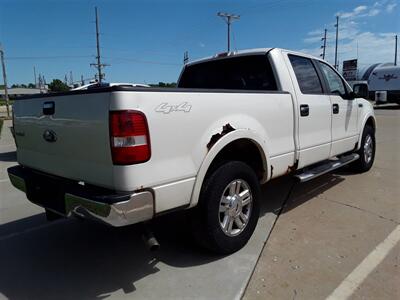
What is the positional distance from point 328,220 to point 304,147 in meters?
0.88

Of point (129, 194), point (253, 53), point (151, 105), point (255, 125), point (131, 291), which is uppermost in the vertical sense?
point (253, 53)

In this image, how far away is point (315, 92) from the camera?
4.65 m

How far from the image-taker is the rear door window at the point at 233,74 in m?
4.29

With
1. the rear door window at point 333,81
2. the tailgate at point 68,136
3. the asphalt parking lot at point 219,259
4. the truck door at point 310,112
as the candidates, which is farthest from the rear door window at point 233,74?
the tailgate at point 68,136

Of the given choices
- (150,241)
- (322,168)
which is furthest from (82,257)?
(322,168)

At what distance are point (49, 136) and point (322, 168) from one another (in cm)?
332

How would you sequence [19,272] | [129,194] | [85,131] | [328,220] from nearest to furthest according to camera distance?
[129,194]
[85,131]
[19,272]
[328,220]

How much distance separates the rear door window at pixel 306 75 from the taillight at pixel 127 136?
249cm

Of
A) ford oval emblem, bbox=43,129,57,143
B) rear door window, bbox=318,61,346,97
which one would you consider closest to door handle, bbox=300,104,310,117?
rear door window, bbox=318,61,346,97

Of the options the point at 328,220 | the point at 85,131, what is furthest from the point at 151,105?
the point at 328,220

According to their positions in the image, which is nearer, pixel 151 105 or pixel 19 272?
pixel 151 105

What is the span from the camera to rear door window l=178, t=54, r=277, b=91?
14.1 feet

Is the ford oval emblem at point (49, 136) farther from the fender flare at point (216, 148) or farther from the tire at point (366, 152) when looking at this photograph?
the tire at point (366, 152)

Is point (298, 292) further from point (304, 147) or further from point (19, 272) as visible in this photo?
point (19, 272)
